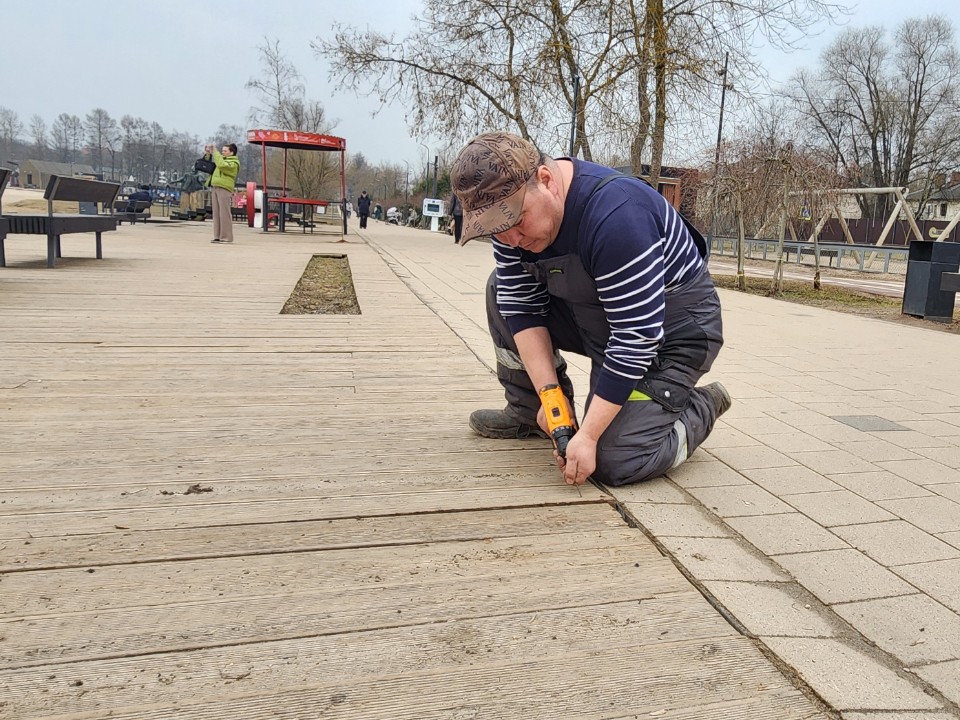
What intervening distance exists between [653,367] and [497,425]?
70cm

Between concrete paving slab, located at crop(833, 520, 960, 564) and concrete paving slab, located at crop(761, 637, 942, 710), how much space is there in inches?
22.2

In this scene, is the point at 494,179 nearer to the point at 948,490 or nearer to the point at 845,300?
the point at 948,490

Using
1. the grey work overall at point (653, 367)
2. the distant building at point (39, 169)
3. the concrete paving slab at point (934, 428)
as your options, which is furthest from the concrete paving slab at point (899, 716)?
the distant building at point (39, 169)

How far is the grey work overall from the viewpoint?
2438 millimetres

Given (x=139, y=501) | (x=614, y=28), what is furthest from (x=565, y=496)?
(x=614, y=28)

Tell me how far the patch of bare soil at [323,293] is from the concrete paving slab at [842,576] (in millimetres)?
4663

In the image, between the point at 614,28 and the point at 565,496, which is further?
the point at 614,28

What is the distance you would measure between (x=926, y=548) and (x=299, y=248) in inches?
Answer: 535

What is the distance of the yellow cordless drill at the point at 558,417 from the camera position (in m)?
2.44

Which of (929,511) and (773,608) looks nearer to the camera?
(773,608)

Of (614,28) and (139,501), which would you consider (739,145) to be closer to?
(614,28)

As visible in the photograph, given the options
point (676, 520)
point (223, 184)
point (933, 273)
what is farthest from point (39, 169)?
point (676, 520)

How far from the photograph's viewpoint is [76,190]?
8883mm

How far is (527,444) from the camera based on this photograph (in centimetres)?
293
